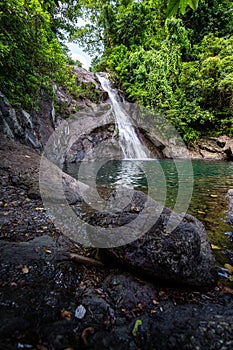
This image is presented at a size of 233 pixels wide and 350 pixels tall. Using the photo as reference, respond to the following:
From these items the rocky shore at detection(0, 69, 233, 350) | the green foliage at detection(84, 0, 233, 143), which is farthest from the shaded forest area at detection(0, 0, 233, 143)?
the rocky shore at detection(0, 69, 233, 350)

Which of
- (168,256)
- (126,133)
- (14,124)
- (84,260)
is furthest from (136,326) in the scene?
(126,133)

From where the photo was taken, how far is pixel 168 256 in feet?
5.00

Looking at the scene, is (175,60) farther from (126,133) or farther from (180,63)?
(126,133)

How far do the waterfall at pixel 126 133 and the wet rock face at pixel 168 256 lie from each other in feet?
37.0

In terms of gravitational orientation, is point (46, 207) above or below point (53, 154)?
below

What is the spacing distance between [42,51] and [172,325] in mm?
5928

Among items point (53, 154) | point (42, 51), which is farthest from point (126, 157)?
point (42, 51)

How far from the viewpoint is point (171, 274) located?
150cm

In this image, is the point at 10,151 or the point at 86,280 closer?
the point at 86,280

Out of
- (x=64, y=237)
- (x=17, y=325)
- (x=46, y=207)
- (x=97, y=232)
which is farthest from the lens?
(x=46, y=207)

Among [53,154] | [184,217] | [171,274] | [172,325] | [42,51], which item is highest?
[42,51]

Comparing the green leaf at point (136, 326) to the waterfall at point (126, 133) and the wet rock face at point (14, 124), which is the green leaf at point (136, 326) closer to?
the wet rock face at point (14, 124)

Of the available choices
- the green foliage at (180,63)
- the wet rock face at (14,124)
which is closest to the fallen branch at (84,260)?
the wet rock face at (14,124)

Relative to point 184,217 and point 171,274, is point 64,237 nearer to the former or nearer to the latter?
point 171,274
